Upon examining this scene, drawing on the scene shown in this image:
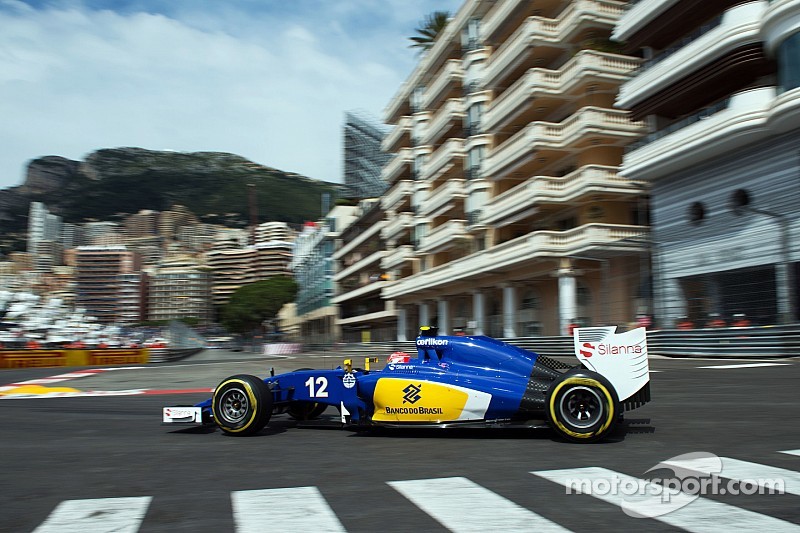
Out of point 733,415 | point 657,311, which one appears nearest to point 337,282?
point 657,311

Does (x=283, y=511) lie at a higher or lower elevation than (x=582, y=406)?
lower

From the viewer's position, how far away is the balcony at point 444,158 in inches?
1795

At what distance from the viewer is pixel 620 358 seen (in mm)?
6633

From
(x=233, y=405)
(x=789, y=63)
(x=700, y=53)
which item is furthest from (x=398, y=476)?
(x=700, y=53)

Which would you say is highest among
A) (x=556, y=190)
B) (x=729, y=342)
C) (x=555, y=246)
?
(x=556, y=190)

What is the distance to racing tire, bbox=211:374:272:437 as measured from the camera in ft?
24.2

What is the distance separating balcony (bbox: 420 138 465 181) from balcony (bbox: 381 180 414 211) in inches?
179

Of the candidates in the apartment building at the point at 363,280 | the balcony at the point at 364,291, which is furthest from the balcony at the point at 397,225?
the balcony at the point at 364,291

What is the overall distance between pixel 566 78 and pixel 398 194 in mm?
26408

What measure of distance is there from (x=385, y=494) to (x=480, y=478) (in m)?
0.77

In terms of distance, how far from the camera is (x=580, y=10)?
32312 mm

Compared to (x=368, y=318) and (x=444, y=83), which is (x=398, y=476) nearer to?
(x=444, y=83)

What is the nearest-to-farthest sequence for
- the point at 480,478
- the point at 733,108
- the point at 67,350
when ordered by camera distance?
A: the point at 480,478, the point at 733,108, the point at 67,350

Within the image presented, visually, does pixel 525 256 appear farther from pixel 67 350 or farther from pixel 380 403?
pixel 380 403
